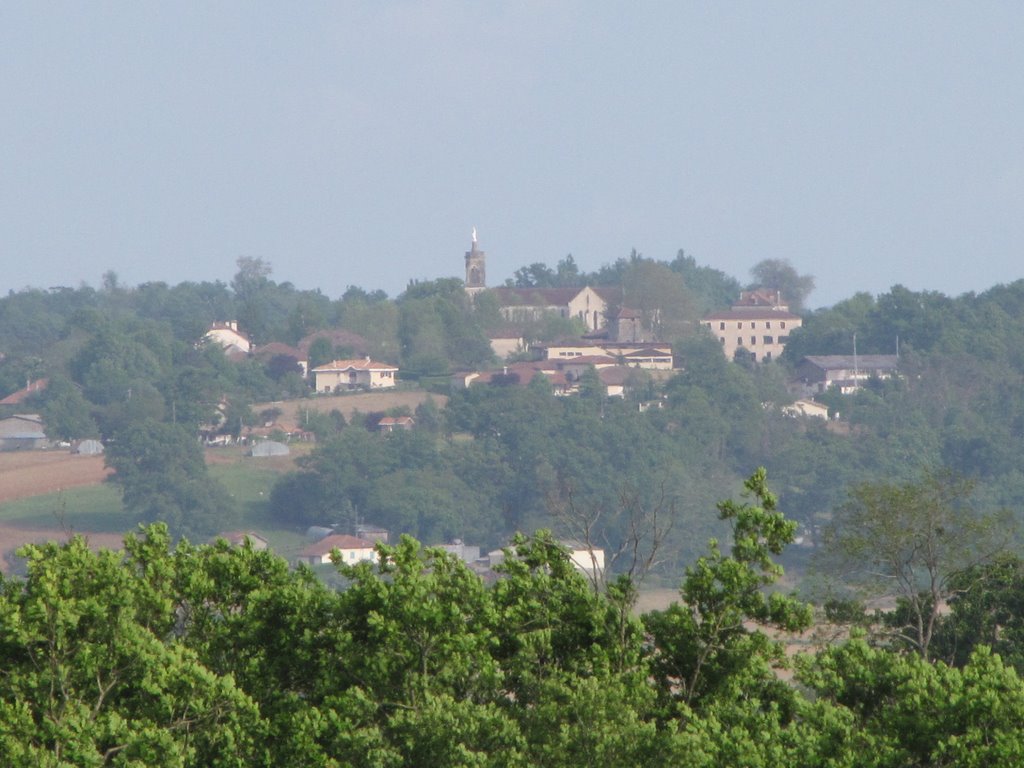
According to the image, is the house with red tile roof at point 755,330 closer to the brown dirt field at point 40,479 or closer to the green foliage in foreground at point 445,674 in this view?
the brown dirt field at point 40,479

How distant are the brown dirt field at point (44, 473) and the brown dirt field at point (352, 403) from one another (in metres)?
9.51

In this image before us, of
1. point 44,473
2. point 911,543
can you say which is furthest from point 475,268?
point 911,543

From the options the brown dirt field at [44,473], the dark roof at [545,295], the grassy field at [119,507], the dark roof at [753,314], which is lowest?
the grassy field at [119,507]

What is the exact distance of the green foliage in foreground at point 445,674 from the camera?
10688 mm

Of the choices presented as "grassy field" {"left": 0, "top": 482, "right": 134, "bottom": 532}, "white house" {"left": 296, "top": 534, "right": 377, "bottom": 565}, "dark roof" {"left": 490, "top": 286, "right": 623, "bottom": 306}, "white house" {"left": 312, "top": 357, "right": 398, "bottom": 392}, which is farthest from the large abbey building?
"white house" {"left": 296, "top": 534, "right": 377, "bottom": 565}

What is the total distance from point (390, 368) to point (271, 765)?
3164 inches

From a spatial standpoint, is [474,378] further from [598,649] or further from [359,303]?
[598,649]

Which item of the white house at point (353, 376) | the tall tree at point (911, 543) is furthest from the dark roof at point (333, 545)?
the tall tree at point (911, 543)

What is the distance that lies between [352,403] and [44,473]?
16683 millimetres

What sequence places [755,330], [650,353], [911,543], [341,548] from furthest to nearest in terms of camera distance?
[755,330], [650,353], [341,548], [911,543]

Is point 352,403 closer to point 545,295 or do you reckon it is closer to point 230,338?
point 230,338

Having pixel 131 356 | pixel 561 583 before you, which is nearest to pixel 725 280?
pixel 131 356

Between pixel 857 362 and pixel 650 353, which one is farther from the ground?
pixel 650 353

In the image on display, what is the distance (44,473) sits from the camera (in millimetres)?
73188
